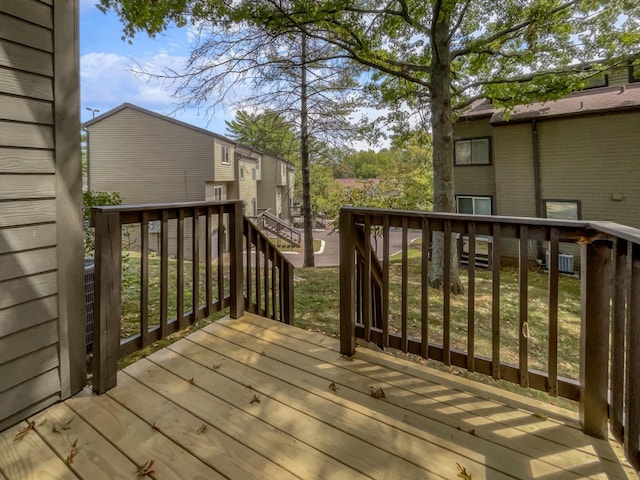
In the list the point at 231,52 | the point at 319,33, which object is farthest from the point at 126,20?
the point at 319,33

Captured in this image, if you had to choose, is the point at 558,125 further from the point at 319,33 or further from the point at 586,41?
the point at 319,33

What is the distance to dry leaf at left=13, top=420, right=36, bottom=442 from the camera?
1738 mm

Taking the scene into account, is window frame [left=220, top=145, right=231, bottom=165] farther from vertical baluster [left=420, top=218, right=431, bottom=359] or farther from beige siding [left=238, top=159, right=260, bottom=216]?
vertical baluster [left=420, top=218, right=431, bottom=359]

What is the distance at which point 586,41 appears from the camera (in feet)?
23.0

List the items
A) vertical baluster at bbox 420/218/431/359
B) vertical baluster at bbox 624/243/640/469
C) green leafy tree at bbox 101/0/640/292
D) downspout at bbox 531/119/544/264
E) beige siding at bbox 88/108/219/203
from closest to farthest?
vertical baluster at bbox 624/243/640/469
vertical baluster at bbox 420/218/431/359
green leafy tree at bbox 101/0/640/292
downspout at bbox 531/119/544/264
beige siding at bbox 88/108/219/203

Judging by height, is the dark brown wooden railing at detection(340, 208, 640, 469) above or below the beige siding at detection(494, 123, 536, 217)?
below

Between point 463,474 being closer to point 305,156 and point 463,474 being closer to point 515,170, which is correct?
point 305,156

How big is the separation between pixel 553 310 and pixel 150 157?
16.3m

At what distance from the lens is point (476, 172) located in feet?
38.5

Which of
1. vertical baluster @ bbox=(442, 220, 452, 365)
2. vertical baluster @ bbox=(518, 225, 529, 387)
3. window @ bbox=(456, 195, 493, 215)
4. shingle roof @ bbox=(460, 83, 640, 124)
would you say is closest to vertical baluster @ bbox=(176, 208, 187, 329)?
vertical baluster @ bbox=(442, 220, 452, 365)

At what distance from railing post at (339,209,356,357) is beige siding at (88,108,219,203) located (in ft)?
45.5

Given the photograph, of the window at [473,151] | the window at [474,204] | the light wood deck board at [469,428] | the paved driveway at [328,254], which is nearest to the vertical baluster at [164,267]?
the light wood deck board at [469,428]

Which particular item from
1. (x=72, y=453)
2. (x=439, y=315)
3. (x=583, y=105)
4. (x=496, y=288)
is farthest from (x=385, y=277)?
(x=583, y=105)

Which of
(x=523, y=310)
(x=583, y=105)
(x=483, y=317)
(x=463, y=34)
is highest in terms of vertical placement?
(x=463, y=34)
